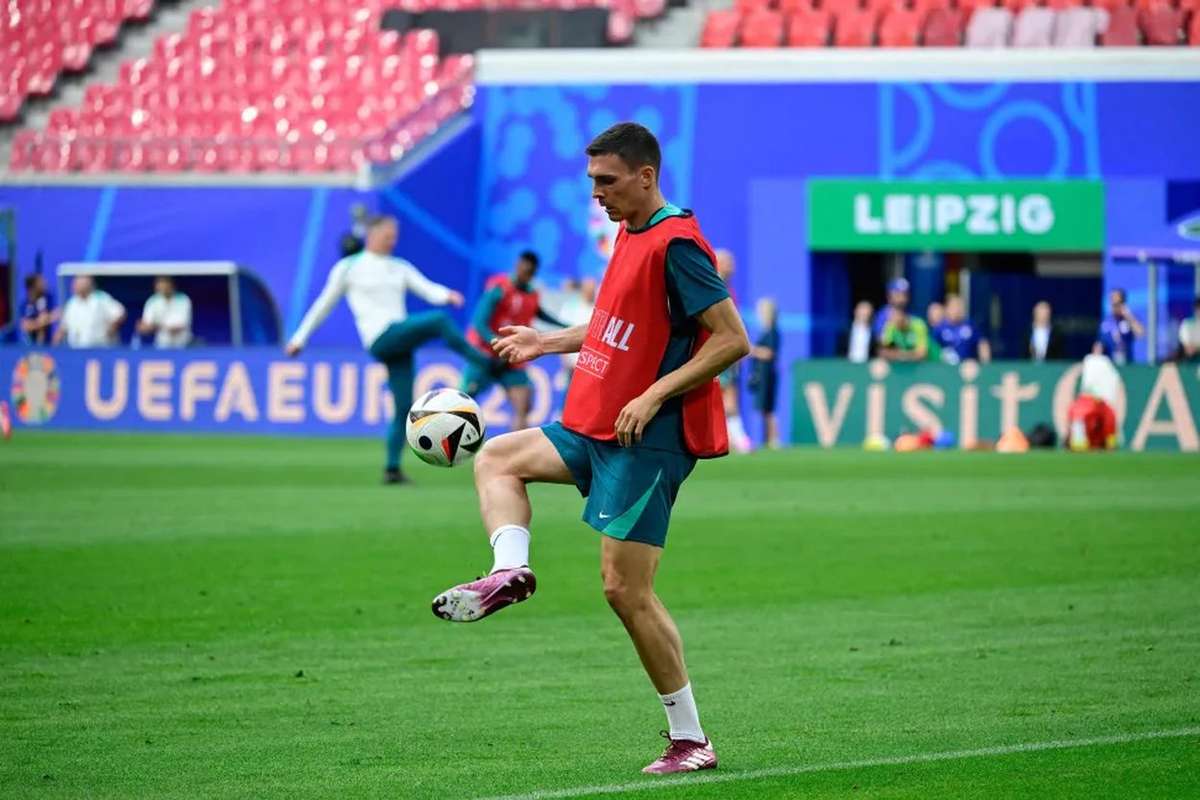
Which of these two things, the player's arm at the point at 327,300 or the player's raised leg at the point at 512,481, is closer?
the player's raised leg at the point at 512,481

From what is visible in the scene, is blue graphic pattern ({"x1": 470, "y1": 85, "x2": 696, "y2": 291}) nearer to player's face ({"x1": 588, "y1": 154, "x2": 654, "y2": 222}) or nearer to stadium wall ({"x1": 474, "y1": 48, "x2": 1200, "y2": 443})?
stadium wall ({"x1": 474, "y1": 48, "x2": 1200, "y2": 443})

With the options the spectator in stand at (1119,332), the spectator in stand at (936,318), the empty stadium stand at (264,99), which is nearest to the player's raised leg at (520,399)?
the spectator in stand at (936,318)

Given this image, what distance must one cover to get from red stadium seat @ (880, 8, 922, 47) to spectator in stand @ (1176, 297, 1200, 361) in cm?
741

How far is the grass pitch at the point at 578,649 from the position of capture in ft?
23.1

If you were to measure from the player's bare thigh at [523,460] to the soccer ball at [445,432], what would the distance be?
664 millimetres

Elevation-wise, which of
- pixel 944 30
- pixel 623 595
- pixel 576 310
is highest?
pixel 944 30

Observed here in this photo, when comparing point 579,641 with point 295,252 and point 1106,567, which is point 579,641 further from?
point 295,252

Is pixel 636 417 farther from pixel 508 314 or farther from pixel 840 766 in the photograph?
pixel 508 314

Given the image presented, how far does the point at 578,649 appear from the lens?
10.2 meters

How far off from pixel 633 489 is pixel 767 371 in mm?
21883

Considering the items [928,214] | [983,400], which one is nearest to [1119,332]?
[983,400]

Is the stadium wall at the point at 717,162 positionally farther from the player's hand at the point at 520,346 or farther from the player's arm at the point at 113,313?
the player's hand at the point at 520,346

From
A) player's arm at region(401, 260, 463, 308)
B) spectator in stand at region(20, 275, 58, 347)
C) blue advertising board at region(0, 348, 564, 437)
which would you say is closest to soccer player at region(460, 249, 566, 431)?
player's arm at region(401, 260, 463, 308)

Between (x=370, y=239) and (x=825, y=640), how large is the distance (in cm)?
1019
